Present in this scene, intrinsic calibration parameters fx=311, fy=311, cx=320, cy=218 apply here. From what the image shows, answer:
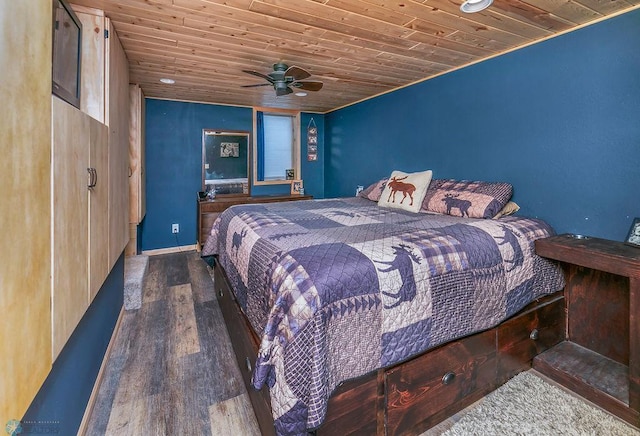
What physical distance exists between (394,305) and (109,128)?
78.9 inches

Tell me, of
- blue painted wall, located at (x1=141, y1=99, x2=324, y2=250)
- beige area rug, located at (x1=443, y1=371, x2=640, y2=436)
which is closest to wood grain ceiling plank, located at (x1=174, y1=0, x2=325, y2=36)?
beige area rug, located at (x1=443, y1=371, x2=640, y2=436)

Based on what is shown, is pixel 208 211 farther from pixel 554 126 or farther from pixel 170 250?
pixel 554 126

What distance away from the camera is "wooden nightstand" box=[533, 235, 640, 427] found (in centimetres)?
159

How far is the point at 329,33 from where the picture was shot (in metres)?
2.28

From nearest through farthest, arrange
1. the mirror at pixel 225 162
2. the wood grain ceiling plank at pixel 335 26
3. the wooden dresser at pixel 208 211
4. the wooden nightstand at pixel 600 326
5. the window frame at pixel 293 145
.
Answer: the wooden nightstand at pixel 600 326, the wood grain ceiling plank at pixel 335 26, the wooden dresser at pixel 208 211, the mirror at pixel 225 162, the window frame at pixel 293 145

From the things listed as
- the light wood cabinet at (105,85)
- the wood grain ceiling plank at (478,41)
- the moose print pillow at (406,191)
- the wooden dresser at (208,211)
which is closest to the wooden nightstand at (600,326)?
the moose print pillow at (406,191)

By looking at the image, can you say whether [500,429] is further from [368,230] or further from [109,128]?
[109,128]

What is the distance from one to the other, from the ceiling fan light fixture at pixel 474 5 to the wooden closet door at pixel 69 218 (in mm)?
2047

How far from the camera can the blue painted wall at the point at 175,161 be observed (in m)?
4.44

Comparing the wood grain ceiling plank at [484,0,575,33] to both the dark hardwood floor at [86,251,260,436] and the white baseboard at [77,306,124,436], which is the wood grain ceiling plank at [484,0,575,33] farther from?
the white baseboard at [77,306,124,436]

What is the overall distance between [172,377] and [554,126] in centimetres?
312

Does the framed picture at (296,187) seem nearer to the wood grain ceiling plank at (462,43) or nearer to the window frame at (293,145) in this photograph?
the window frame at (293,145)

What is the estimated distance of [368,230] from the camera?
76.9 inches

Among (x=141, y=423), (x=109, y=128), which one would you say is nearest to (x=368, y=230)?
(x=141, y=423)
